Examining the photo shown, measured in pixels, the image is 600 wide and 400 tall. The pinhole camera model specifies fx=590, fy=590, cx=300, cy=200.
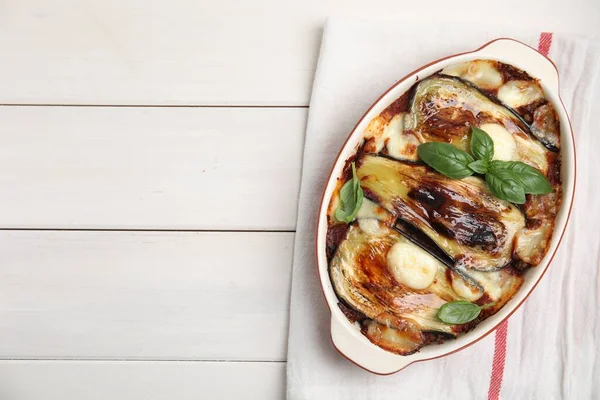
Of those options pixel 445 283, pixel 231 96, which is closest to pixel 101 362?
pixel 231 96

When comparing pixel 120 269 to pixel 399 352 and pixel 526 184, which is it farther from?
pixel 526 184

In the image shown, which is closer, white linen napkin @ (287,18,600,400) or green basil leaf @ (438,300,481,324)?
green basil leaf @ (438,300,481,324)

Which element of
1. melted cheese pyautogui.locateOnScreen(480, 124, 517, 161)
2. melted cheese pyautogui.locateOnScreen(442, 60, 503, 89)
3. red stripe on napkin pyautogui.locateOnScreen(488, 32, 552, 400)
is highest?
melted cheese pyautogui.locateOnScreen(442, 60, 503, 89)

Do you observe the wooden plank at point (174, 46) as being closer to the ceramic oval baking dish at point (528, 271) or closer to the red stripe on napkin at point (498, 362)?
the ceramic oval baking dish at point (528, 271)

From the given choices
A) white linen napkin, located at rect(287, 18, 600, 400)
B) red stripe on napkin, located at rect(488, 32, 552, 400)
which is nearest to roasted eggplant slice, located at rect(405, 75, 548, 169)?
white linen napkin, located at rect(287, 18, 600, 400)

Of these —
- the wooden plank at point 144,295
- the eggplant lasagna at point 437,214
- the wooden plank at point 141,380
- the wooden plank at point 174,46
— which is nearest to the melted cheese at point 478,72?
the eggplant lasagna at point 437,214

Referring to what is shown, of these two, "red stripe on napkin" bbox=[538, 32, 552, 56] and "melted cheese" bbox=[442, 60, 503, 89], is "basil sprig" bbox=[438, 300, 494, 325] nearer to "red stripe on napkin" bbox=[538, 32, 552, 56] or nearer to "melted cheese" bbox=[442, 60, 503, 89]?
"melted cheese" bbox=[442, 60, 503, 89]
